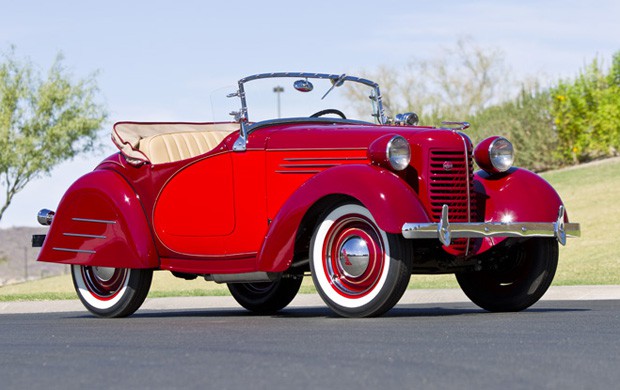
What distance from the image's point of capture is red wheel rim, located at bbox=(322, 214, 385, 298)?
8.30m

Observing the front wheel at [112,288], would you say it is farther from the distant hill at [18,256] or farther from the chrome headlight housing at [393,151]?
the distant hill at [18,256]

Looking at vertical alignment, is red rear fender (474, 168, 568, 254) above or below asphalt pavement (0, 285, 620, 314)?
above

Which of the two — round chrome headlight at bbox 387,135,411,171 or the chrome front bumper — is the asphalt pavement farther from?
round chrome headlight at bbox 387,135,411,171

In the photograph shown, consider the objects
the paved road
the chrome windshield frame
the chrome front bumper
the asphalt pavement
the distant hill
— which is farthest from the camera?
the distant hill

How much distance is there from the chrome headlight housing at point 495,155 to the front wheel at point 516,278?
65 centimetres

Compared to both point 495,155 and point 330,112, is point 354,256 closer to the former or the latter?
point 495,155

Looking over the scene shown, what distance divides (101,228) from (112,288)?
1.80ft

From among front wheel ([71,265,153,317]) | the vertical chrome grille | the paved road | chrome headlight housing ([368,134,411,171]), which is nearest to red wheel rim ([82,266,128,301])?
front wheel ([71,265,153,317])

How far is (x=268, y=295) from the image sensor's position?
10.7 meters

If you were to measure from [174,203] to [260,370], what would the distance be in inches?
178

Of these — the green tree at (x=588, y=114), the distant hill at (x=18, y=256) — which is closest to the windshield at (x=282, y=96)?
the green tree at (x=588, y=114)

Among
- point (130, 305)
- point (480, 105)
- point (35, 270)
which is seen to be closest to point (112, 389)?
point (130, 305)

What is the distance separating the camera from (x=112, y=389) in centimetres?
492

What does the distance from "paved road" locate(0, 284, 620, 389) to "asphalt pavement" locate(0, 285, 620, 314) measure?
3.62 meters
